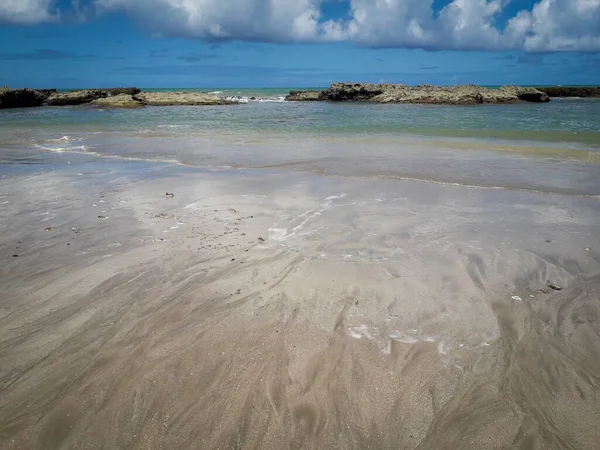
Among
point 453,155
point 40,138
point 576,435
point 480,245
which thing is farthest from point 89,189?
point 40,138

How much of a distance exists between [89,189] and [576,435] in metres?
8.13

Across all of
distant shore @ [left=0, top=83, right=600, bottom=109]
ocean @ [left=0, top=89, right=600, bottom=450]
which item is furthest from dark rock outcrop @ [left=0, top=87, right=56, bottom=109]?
ocean @ [left=0, top=89, right=600, bottom=450]

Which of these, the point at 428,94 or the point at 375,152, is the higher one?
the point at 428,94

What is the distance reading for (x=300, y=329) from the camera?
341 centimetres

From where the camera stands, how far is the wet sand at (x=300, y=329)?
250 centimetres

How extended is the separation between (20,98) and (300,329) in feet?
191

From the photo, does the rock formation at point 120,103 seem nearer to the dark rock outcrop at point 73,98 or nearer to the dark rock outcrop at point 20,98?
the dark rock outcrop at point 73,98

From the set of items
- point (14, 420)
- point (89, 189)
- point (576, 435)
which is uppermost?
point (89, 189)

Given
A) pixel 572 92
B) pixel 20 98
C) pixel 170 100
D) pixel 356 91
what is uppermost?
pixel 20 98

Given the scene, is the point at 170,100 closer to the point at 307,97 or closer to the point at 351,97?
the point at 307,97

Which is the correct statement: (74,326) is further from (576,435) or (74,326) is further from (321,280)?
(576,435)

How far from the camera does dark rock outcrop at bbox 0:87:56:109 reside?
46.9m

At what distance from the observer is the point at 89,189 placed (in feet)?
25.9

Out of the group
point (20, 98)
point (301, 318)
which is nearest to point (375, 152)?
point (301, 318)
